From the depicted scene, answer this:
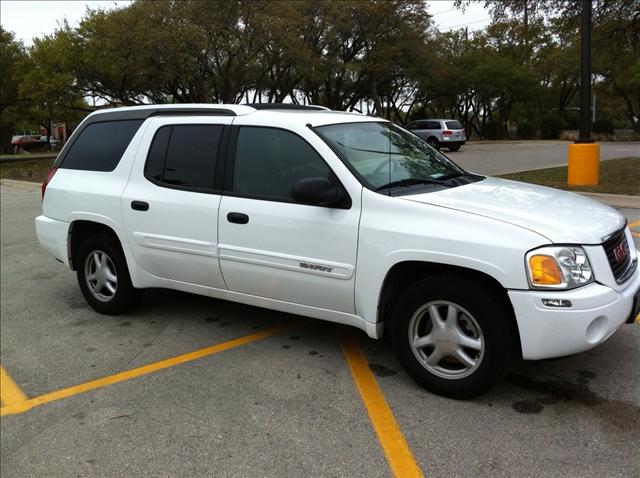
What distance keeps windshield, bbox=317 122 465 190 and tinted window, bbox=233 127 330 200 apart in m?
0.19

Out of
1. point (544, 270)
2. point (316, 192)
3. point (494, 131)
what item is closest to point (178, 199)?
point (316, 192)

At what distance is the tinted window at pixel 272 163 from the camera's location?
3836mm

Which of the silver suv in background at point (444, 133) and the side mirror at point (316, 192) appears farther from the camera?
the silver suv in background at point (444, 133)

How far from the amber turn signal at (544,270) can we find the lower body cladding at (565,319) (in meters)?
0.06

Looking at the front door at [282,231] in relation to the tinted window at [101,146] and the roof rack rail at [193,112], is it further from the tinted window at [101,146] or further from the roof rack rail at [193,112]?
the tinted window at [101,146]

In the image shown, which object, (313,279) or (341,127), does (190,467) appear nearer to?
(313,279)

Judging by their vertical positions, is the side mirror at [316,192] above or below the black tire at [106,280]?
above

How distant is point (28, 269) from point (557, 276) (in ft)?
20.8

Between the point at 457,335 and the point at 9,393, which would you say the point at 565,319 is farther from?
the point at 9,393

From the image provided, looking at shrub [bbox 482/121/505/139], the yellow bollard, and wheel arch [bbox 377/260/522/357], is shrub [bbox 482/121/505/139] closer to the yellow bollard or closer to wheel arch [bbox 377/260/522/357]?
the yellow bollard

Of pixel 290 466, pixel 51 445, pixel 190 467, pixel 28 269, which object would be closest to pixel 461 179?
pixel 290 466

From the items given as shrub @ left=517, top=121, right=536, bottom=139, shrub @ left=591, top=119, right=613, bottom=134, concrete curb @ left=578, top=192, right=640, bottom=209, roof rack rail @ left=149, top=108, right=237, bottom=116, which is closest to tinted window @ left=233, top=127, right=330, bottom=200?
roof rack rail @ left=149, top=108, right=237, bottom=116

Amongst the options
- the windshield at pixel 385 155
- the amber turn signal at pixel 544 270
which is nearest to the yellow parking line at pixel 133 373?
the windshield at pixel 385 155

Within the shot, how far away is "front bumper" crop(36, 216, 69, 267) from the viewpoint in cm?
520
